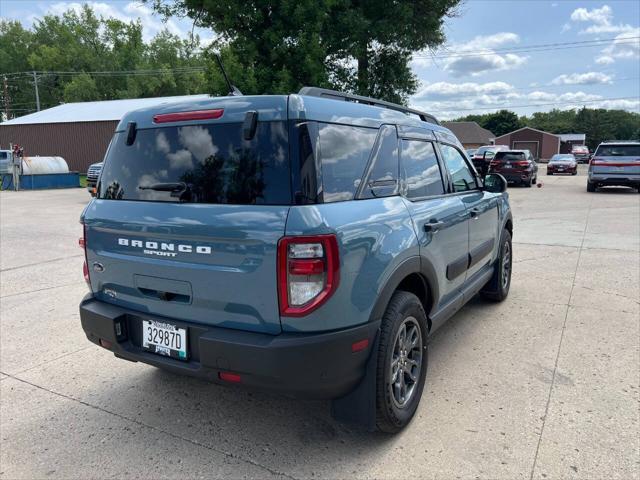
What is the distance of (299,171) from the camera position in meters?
2.29

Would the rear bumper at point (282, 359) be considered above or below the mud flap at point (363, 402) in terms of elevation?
above

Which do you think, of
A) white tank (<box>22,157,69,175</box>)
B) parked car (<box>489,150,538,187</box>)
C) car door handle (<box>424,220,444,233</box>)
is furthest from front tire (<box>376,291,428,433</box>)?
white tank (<box>22,157,69,175</box>)

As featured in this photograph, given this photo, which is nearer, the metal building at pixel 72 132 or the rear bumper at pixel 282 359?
the rear bumper at pixel 282 359

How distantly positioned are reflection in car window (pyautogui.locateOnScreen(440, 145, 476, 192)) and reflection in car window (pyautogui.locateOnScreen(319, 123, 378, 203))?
53.0 inches

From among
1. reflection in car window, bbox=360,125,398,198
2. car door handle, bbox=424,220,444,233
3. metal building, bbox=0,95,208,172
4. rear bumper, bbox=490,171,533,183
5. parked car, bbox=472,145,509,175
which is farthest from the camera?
metal building, bbox=0,95,208,172

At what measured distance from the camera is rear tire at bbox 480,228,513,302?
16.6ft

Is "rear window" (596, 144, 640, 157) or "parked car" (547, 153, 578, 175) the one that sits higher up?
"rear window" (596, 144, 640, 157)

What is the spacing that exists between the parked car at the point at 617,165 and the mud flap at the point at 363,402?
18351 mm

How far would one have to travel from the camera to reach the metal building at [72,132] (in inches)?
1262

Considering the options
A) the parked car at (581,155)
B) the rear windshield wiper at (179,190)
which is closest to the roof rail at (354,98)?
the rear windshield wiper at (179,190)

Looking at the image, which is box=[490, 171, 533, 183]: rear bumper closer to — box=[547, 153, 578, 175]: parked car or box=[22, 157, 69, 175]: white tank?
box=[547, 153, 578, 175]: parked car

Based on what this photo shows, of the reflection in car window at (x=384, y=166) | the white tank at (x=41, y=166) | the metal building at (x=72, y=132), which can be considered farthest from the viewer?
Result: the metal building at (x=72, y=132)

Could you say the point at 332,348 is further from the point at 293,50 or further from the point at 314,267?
the point at 293,50

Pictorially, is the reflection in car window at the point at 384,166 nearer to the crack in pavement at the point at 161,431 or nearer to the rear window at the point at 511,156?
the crack in pavement at the point at 161,431
